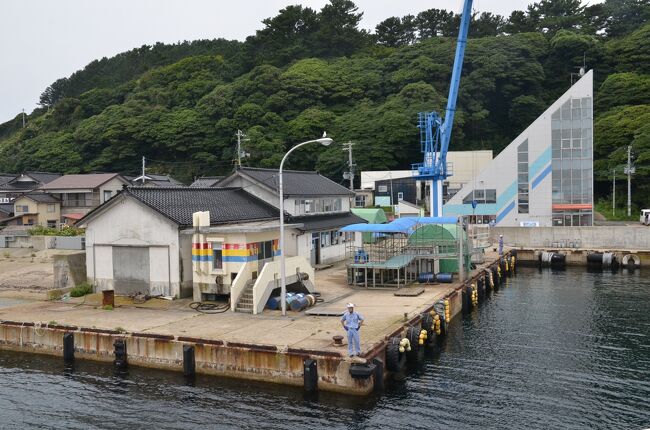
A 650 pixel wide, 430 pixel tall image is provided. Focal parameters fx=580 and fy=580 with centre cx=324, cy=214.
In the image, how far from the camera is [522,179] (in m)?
57.4

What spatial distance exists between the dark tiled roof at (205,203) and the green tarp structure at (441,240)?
838cm

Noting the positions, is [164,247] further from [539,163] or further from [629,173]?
[629,173]

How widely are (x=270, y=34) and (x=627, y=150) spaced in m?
75.3

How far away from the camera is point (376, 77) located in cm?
9256

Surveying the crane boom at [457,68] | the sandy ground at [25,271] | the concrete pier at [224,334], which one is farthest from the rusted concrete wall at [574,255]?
the sandy ground at [25,271]

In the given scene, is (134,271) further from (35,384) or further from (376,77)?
(376,77)

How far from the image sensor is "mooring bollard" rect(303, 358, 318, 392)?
17.4m

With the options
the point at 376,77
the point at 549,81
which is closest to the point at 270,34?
the point at 376,77

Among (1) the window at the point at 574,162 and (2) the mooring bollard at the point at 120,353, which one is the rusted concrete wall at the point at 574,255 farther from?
(2) the mooring bollard at the point at 120,353

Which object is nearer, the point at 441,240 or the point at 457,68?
the point at 441,240

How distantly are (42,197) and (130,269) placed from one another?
129ft

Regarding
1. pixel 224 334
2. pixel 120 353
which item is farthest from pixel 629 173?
pixel 120 353

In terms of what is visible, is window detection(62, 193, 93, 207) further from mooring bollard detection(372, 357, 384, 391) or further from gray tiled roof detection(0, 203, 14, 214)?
mooring bollard detection(372, 357, 384, 391)

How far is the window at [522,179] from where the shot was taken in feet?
187
